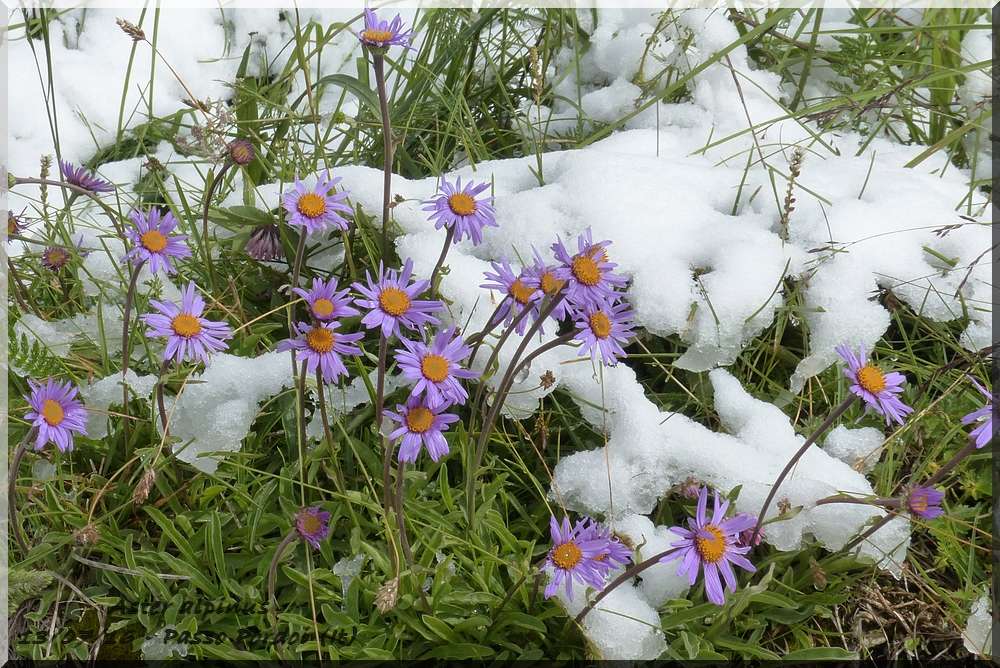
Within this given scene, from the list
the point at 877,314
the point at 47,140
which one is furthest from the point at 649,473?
the point at 47,140

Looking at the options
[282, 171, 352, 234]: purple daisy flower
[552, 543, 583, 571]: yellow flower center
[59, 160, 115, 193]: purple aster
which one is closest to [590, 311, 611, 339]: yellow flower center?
[552, 543, 583, 571]: yellow flower center

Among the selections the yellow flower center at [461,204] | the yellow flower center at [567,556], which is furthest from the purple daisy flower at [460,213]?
the yellow flower center at [567,556]

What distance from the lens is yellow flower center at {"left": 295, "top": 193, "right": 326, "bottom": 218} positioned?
126cm

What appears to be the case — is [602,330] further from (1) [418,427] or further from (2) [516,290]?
(1) [418,427]

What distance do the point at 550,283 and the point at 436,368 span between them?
183 mm

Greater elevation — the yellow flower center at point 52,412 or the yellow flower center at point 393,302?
the yellow flower center at point 393,302

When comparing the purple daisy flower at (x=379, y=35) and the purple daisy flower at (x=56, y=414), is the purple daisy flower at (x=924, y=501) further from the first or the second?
the purple daisy flower at (x=56, y=414)

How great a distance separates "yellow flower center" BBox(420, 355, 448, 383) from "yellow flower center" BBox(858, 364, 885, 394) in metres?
0.56

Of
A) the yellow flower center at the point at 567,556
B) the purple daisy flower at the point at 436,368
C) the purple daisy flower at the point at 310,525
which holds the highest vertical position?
the purple daisy flower at the point at 436,368

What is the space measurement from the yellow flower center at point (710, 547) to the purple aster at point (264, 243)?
1008 mm

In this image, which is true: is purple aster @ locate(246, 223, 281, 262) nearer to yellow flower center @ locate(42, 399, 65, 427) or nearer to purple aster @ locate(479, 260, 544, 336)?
yellow flower center @ locate(42, 399, 65, 427)

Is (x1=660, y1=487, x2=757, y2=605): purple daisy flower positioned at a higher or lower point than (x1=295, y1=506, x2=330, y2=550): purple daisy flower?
higher

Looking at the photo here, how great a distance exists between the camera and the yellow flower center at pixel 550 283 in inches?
44.1

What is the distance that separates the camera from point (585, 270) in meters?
1.11
